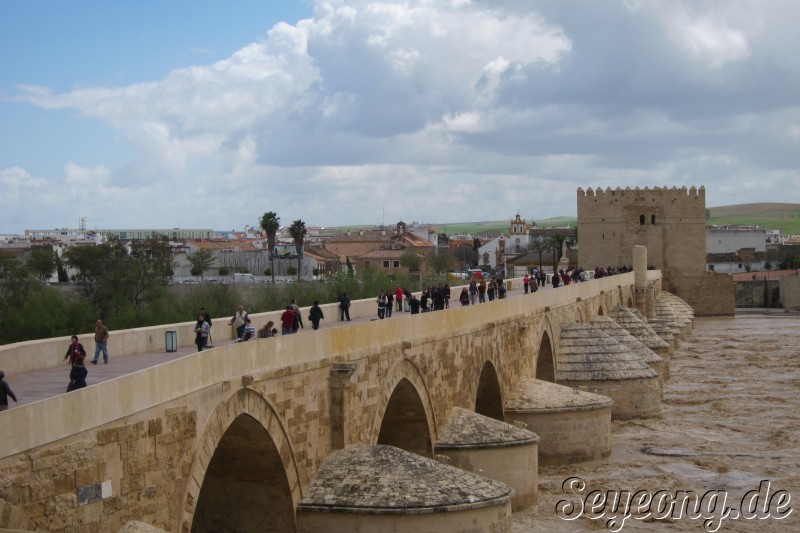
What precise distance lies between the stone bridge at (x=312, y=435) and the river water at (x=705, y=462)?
84cm

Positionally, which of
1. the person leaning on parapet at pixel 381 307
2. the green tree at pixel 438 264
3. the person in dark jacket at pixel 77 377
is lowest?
the green tree at pixel 438 264

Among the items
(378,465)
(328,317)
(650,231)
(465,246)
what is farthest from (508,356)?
(465,246)

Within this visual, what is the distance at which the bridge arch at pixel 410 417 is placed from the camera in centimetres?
1580

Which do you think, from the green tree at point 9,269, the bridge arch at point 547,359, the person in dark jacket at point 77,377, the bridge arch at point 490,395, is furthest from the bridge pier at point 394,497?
the green tree at point 9,269

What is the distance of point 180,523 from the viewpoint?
9.61m

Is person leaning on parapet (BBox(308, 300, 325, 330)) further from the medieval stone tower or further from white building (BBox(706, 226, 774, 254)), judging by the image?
white building (BBox(706, 226, 774, 254))

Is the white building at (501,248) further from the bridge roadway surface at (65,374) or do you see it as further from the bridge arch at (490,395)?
the bridge roadway surface at (65,374)

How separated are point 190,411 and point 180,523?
959 mm

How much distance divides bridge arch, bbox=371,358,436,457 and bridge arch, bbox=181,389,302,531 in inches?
137

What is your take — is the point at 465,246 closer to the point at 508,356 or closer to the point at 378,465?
the point at 508,356

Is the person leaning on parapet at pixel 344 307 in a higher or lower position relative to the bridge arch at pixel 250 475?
higher

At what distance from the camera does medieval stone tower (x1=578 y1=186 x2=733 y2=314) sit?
55719 mm

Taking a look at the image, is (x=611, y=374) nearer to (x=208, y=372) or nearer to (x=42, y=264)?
(x=208, y=372)

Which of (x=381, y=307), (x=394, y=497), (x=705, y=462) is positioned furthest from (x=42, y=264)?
(x=394, y=497)
